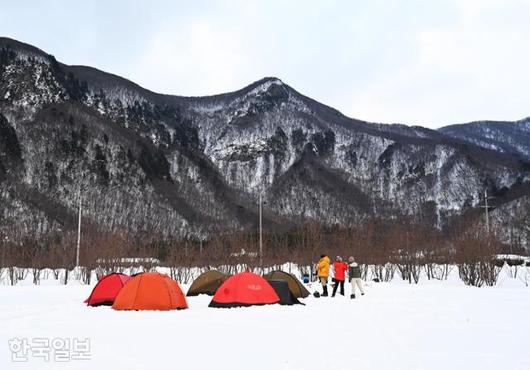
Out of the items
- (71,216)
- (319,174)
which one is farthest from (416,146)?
(71,216)

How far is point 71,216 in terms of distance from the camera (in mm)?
62531

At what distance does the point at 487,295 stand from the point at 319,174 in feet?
298

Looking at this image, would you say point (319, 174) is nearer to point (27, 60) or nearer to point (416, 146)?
point (416, 146)

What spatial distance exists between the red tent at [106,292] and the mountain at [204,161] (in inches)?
1527

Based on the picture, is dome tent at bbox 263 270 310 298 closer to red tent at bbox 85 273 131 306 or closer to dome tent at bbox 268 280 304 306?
dome tent at bbox 268 280 304 306

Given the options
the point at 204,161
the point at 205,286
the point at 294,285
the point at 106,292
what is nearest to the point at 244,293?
the point at 294,285

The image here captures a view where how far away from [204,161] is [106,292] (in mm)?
95745

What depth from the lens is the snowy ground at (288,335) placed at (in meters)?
6.63

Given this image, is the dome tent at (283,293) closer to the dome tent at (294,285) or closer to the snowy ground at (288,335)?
the snowy ground at (288,335)

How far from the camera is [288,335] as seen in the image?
877 centimetres

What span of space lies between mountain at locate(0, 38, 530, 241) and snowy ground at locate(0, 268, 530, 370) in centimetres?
3906

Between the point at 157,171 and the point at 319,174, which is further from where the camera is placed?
the point at 319,174

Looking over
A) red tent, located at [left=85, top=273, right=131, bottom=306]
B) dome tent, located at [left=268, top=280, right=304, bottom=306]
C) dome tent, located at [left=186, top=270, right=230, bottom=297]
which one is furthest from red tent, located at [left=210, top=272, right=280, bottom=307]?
dome tent, located at [left=186, top=270, right=230, bottom=297]

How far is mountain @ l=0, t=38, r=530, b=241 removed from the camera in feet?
230
